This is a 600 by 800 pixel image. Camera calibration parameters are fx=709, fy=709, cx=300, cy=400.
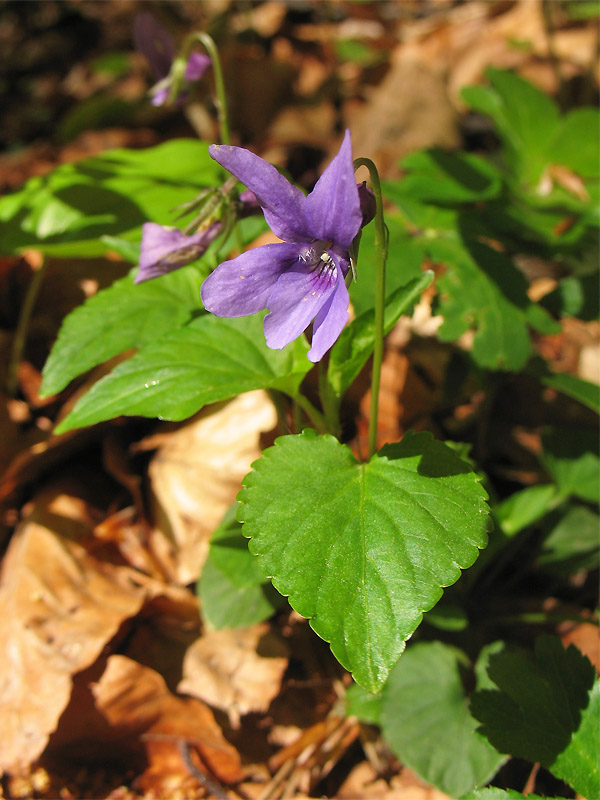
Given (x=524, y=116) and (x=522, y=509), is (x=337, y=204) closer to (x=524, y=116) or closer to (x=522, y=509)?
(x=522, y=509)

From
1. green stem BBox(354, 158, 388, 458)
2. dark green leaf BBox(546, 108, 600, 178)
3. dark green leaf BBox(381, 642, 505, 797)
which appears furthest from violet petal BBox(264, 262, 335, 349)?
dark green leaf BBox(546, 108, 600, 178)

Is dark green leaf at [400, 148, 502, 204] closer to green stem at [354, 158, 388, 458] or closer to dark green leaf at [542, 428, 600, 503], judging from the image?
dark green leaf at [542, 428, 600, 503]

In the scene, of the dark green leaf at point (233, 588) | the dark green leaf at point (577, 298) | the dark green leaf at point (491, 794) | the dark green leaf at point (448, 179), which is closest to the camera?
the dark green leaf at point (491, 794)

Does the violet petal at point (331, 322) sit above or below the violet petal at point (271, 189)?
below

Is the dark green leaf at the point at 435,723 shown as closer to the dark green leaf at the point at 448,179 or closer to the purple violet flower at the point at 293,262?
the purple violet flower at the point at 293,262

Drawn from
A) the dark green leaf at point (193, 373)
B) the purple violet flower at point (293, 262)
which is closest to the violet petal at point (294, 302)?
the purple violet flower at point (293, 262)

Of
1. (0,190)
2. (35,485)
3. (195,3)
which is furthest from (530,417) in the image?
(195,3)

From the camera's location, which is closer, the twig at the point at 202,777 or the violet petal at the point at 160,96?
the twig at the point at 202,777

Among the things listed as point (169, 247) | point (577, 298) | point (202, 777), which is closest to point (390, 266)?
point (577, 298)

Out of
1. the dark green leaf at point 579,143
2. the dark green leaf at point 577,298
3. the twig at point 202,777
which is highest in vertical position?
the dark green leaf at point 579,143
